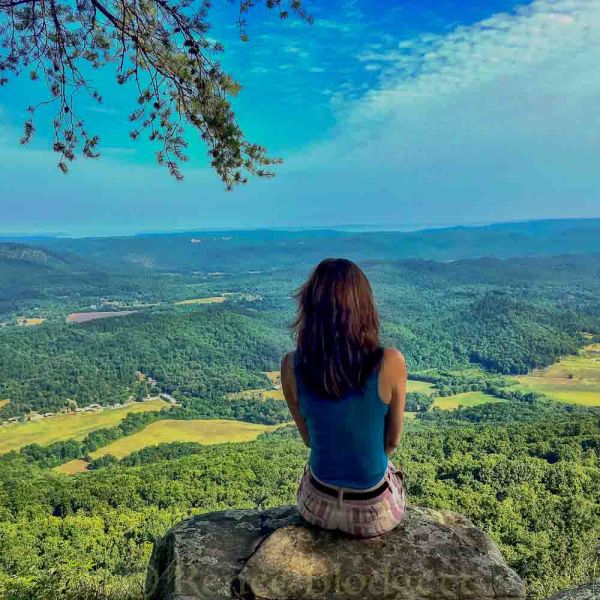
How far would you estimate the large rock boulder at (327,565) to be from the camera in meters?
2.41

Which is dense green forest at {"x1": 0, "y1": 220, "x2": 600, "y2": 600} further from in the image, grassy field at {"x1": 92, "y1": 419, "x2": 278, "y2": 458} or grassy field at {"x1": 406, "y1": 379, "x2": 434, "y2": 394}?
grassy field at {"x1": 92, "y1": 419, "x2": 278, "y2": 458}

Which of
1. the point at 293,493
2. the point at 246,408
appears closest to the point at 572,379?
the point at 246,408

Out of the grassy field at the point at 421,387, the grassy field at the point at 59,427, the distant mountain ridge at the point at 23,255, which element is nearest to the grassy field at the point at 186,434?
the grassy field at the point at 59,427

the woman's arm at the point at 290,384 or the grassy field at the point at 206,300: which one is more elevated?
the woman's arm at the point at 290,384

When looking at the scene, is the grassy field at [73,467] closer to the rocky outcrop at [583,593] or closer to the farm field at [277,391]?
the farm field at [277,391]

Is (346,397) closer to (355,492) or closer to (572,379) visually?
(355,492)

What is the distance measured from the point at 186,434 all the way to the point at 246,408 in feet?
38.0

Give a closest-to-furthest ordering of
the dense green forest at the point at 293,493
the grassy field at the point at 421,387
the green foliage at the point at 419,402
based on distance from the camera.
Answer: the dense green forest at the point at 293,493 → the green foliage at the point at 419,402 → the grassy field at the point at 421,387

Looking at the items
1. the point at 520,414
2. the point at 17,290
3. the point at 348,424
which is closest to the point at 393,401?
the point at 348,424

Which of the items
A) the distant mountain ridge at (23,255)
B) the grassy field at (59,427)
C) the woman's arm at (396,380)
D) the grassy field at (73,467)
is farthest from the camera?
the distant mountain ridge at (23,255)

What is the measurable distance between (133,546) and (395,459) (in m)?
12.4

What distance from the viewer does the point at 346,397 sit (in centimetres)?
242

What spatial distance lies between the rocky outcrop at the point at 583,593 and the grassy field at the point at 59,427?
50.2m

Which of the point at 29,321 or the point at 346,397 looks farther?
the point at 29,321
